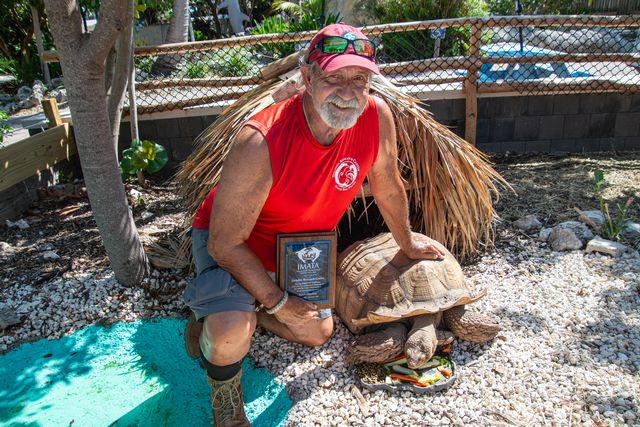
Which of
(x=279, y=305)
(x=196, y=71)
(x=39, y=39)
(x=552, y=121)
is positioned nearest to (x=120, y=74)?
(x=279, y=305)

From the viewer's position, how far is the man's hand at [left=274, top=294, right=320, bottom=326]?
7.85 ft

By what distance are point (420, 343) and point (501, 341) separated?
64 cm

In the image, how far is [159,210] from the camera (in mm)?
4848

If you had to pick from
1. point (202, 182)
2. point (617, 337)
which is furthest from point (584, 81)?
point (202, 182)

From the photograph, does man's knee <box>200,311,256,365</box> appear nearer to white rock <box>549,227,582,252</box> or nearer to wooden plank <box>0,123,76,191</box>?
white rock <box>549,227,582,252</box>

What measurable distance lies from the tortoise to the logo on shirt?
27.2 inches

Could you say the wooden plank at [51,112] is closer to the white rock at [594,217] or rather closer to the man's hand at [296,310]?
the man's hand at [296,310]

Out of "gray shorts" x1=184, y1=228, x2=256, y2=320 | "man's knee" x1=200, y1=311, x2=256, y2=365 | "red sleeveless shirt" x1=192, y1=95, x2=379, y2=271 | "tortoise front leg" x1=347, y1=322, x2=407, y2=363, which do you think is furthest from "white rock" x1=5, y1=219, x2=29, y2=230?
"tortoise front leg" x1=347, y1=322, x2=407, y2=363

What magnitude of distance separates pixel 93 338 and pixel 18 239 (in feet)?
5.55

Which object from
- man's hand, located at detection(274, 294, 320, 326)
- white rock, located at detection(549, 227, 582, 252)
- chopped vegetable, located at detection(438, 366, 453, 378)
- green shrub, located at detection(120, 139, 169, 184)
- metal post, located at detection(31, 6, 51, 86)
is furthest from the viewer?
metal post, located at detection(31, 6, 51, 86)

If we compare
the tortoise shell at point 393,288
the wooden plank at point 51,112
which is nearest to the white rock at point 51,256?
the wooden plank at point 51,112

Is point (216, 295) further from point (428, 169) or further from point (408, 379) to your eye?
point (428, 169)

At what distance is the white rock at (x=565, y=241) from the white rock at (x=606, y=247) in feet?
0.30

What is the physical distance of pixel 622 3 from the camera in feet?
54.7
